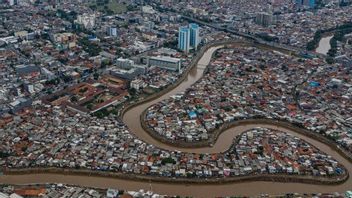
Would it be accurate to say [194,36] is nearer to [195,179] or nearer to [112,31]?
[112,31]

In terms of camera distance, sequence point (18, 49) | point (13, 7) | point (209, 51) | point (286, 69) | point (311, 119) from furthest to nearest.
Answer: point (13, 7), point (209, 51), point (18, 49), point (286, 69), point (311, 119)

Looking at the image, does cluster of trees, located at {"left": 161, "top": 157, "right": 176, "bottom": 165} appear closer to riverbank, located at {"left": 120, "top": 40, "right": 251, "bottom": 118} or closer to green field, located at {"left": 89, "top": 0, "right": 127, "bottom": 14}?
riverbank, located at {"left": 120, "top": 40, "right": 251, "bottom": 118}

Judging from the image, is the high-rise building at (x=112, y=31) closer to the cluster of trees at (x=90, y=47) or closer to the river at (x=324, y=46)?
the cluster of trees at (x=90, y=47)

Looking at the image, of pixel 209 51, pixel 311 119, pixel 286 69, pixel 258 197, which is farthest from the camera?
pixel 209 51

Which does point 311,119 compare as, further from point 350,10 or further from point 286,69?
point 350,10

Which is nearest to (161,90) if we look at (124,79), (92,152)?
Result: (124,79)

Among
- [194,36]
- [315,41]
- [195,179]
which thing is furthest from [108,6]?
[195,179]

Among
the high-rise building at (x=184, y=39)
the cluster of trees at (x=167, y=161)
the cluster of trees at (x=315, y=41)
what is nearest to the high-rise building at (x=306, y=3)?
the cluster of trees at (x=315, y=41)
